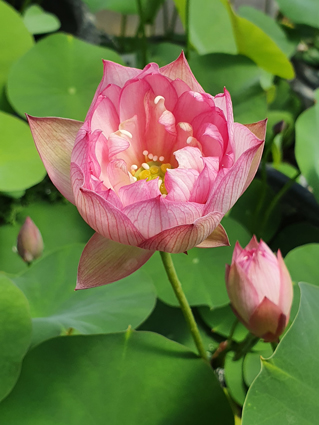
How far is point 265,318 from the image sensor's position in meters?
0.47

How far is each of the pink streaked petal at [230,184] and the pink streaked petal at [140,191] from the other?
1.9 inches

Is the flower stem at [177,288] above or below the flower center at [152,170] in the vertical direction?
below

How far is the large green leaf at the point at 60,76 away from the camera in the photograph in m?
0.85

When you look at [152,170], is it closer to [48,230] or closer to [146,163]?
[146,163]

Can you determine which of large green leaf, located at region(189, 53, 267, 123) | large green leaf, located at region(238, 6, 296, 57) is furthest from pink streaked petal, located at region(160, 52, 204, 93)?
large green leaf, located at region(238, 6, 296, 57)

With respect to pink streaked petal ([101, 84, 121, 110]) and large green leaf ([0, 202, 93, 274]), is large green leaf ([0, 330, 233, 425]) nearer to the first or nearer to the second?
pink streaked petal ([101, 84, 121, 110])

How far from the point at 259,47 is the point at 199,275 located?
0.57 metres

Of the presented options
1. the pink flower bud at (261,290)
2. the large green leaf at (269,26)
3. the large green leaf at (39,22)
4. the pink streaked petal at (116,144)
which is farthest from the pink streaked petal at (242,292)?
the large green leaf at (269,26)

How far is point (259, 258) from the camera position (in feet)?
1.55

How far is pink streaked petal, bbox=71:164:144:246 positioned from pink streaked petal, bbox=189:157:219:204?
65 millimetres

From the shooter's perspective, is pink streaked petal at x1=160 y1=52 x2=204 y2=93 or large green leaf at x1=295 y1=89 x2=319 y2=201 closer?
pink streaked petal at x1=160 y1=52 x2=204 y2=93

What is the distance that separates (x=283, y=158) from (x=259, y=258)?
1034 millimetres

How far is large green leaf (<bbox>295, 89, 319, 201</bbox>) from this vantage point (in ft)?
2.29

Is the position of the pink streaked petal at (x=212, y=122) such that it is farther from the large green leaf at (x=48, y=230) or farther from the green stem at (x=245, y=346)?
the large green leaf at (x=48, y=230)
